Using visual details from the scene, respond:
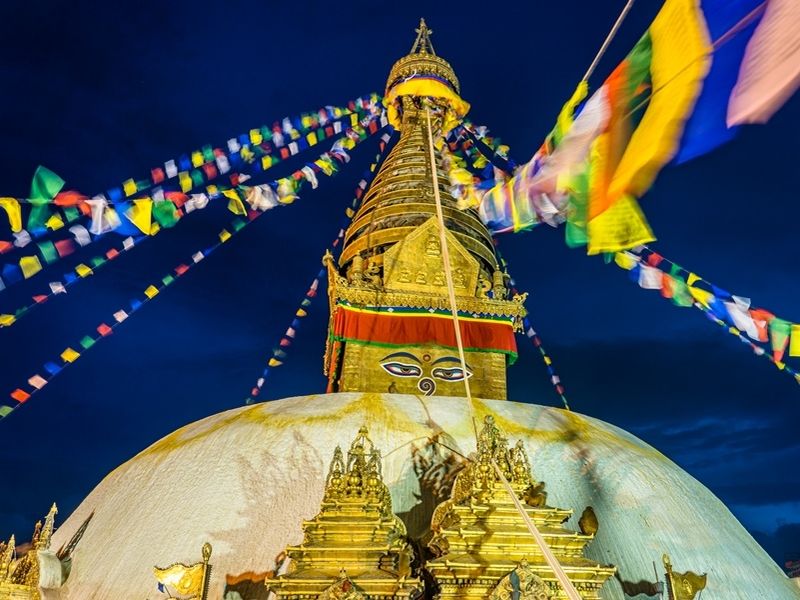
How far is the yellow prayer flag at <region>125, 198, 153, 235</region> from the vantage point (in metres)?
5.35

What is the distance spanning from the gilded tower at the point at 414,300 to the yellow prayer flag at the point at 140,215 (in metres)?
4.45

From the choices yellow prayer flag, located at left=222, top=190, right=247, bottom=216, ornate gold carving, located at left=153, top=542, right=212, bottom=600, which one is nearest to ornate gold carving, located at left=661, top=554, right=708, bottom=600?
ornate gold carving, located at left=153, top=542, right=212, bottom=600

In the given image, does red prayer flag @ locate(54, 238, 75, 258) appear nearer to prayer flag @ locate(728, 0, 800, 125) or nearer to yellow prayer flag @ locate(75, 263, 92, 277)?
yellow prayer flag @ locate(75, 263, 92, 277)

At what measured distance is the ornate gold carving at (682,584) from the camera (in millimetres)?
4172

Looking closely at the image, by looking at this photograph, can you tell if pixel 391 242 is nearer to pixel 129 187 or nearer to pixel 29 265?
pixel 129 187

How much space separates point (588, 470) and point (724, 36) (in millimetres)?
4797

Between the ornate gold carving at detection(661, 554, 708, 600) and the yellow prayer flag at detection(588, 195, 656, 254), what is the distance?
294cm

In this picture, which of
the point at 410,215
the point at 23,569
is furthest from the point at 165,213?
the point at 410,215

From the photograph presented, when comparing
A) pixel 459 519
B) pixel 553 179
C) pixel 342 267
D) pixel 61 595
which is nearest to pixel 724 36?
pixel 553 179

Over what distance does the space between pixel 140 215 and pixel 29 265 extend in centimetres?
117

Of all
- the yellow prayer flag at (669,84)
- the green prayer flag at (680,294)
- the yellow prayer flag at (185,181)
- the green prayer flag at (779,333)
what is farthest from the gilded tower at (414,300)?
the yellow prayer flag at (669,84)

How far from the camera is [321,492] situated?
203 inches

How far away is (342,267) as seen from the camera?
38.2 ft

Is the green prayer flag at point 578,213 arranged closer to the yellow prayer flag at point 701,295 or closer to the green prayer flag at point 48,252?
the yellow prayer flag at point 701,295
